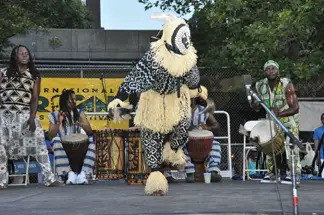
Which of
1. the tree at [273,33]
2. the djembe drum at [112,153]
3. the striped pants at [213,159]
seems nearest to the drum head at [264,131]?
the striped pants at [213,159]

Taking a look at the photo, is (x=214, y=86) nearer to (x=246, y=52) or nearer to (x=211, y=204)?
(x=246, y=52)

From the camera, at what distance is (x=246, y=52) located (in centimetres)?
1323

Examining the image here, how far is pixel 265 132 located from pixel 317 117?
5472 millimetres

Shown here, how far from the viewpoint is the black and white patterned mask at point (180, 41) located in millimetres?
7645

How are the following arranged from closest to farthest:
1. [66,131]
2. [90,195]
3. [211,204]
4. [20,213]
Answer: [20,213] → [211,204] → [90,195] → [66,131]

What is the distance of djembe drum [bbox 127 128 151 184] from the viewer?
9562 millimetres

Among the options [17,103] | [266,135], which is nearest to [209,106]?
[266,135]

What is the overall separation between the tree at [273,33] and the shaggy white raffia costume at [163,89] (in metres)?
4.58

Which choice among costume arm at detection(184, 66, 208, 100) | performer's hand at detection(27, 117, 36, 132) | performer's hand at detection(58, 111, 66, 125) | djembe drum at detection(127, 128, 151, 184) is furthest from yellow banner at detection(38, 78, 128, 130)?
costume arm at detection(184, 66, 208, 100)

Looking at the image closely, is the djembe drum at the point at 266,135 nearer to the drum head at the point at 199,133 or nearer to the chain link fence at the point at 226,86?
the drum head at the point at 199,133

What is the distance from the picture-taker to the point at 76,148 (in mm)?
10391

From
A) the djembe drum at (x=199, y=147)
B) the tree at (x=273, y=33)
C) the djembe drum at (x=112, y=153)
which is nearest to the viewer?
the djembe drum at (x=199, y=147)

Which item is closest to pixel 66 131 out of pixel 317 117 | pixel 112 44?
Answer: pixel 317 117

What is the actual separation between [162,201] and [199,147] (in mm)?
3306
